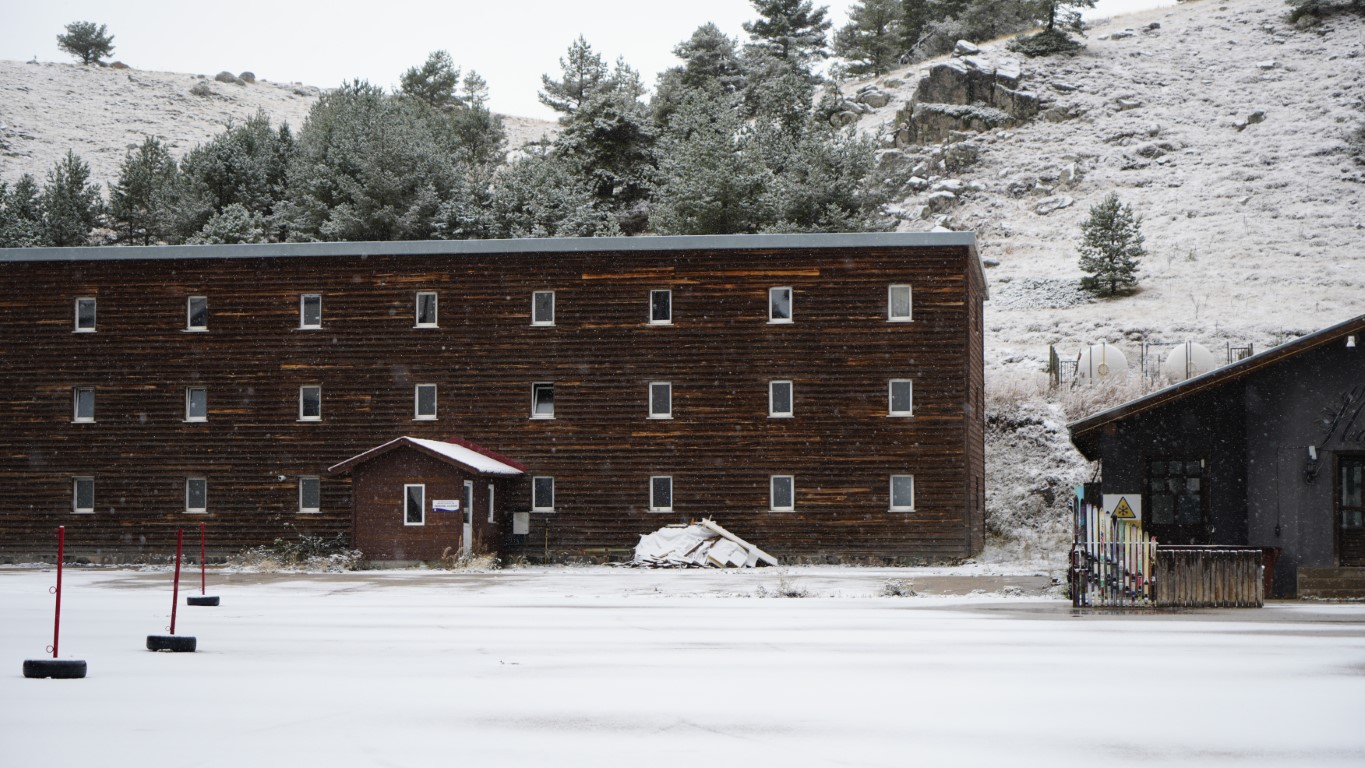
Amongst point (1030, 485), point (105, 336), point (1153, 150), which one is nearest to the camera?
point (105, 336)

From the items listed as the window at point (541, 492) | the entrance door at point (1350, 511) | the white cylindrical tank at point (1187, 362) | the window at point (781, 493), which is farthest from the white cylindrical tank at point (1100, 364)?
the entrance door at point (1350, 511)

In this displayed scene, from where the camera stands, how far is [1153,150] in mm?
89125

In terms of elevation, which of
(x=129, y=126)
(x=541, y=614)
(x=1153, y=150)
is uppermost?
(x=129, y=126)

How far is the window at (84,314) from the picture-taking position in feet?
139

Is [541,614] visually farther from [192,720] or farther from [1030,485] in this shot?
[1030,485]

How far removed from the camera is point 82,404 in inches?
1670

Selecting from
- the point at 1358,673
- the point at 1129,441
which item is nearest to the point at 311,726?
the point at 1358,673

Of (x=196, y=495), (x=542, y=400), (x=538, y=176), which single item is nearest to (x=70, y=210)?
(x=538, y=176)

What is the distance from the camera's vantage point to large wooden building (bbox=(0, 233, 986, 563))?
3919cm

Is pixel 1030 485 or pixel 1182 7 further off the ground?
pixel 1182 7

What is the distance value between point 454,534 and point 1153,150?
65.2 m

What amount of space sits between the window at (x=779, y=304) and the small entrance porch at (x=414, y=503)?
8.72 meters

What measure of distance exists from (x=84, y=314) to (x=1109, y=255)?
4819cm

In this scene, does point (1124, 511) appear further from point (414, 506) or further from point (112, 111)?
point (112, 111)
